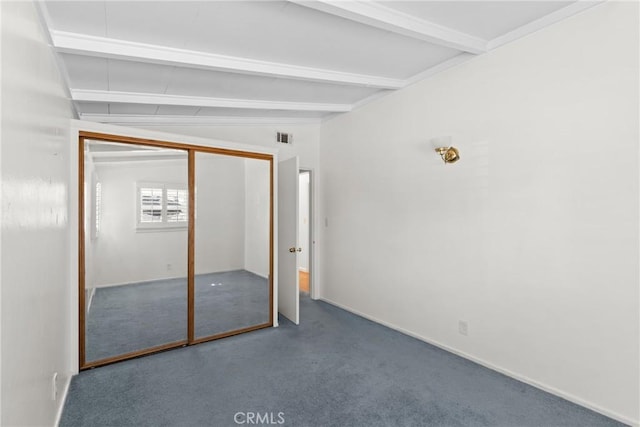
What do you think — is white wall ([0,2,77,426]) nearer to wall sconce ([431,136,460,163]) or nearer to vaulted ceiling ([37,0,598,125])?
vaulted ceiling ([37,0,598,125])

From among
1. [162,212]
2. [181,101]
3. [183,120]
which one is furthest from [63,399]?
[183,120]

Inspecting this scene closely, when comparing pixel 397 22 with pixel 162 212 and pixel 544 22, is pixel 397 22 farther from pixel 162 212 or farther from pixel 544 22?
pixel 162 212

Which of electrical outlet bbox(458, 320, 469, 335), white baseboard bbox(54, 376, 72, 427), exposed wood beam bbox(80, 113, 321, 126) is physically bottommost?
white baseboard bbox(54, 376, 72, 427)

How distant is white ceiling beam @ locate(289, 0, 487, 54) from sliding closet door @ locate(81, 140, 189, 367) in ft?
6.73

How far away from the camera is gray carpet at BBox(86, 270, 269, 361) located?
2.96 meters

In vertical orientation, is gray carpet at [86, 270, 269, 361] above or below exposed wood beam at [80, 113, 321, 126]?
below

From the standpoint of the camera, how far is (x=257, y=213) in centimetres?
377

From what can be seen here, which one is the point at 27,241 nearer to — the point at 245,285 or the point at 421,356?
the point at 245,285

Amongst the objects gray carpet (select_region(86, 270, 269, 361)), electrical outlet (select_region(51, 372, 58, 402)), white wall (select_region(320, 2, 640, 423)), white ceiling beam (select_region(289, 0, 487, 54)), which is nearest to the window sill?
gray carpet (select_region(86, 270, 269, 361))

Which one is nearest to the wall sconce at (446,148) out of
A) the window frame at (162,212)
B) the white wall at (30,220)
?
the window frame at (162,212)

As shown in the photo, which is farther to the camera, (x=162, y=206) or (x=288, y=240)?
(x=288, y=240)

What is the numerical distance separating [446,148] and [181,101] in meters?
2.70

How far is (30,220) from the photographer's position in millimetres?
1459

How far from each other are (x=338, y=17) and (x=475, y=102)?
4.90ft
